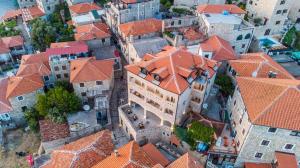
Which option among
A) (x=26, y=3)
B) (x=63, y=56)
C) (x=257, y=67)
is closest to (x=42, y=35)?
(x=63, y=56)

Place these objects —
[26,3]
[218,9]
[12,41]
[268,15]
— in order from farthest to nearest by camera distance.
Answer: [26,3] → [12,41] → [268,15] → [218,9]

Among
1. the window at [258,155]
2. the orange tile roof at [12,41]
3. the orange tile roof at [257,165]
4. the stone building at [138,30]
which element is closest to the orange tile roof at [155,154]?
the orange tile roof at [257,165]

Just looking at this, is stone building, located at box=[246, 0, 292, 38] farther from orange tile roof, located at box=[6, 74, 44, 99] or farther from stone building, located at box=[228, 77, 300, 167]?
orange tile roof, located at box=[6, 74, 44, 99]

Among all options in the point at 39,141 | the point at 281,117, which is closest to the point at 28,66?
the point at 39,141

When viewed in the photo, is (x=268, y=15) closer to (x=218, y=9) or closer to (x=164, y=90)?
(x=218, y=9)

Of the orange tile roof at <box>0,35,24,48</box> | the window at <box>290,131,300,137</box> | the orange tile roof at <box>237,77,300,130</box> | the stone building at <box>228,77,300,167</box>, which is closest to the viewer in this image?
the orange tile roof at <box>237,77,300,130</box>

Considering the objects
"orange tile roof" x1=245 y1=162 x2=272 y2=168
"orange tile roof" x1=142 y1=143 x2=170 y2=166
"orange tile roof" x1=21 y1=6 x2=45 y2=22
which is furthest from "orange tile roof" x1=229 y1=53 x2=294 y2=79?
"orange tile roof" x1=21 y1=6 x2=45 y2=22
